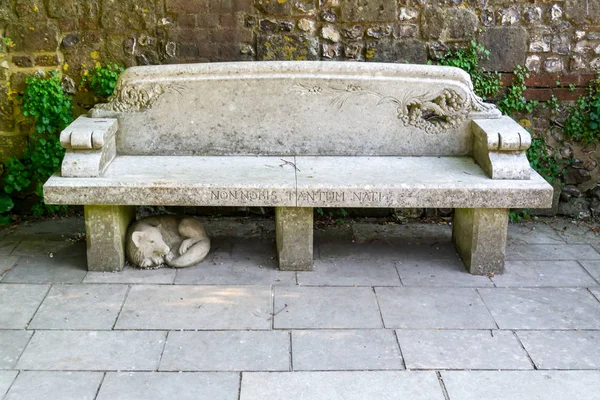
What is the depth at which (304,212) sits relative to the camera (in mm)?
4391

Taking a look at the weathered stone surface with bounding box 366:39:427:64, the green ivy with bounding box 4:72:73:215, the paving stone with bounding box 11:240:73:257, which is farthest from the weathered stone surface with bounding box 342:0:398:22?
the paving stone with bounding box 11:240:73:257

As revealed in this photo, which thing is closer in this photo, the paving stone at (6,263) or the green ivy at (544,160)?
the paving stone at (6,263)

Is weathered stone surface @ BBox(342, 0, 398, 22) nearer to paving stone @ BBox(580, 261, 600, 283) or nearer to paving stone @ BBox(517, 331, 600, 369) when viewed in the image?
paving stone @ BBox(580, 261, 600, 283)

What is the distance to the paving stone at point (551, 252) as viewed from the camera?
4777 millimetres

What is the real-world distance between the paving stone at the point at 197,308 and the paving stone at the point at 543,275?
4.97 feet

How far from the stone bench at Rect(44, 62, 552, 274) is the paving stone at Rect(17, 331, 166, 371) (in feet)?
2.77

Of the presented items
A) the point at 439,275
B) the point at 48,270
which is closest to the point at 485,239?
the point at 439,275

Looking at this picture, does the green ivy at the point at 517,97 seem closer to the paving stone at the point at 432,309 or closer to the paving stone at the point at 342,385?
the paving stone at the point at 432,309

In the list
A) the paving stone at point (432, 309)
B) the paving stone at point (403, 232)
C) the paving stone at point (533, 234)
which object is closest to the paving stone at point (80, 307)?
the paving stone at point (432, 309)

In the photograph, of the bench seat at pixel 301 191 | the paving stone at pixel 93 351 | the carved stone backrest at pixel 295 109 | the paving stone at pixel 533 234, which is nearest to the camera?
the paving stone at pixel 93 351

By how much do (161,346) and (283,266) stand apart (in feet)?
3.70

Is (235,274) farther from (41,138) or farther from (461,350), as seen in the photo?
(41,138)

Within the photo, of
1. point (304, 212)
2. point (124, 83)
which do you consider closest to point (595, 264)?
point (304, 212)

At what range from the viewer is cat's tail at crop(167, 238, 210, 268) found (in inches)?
177
